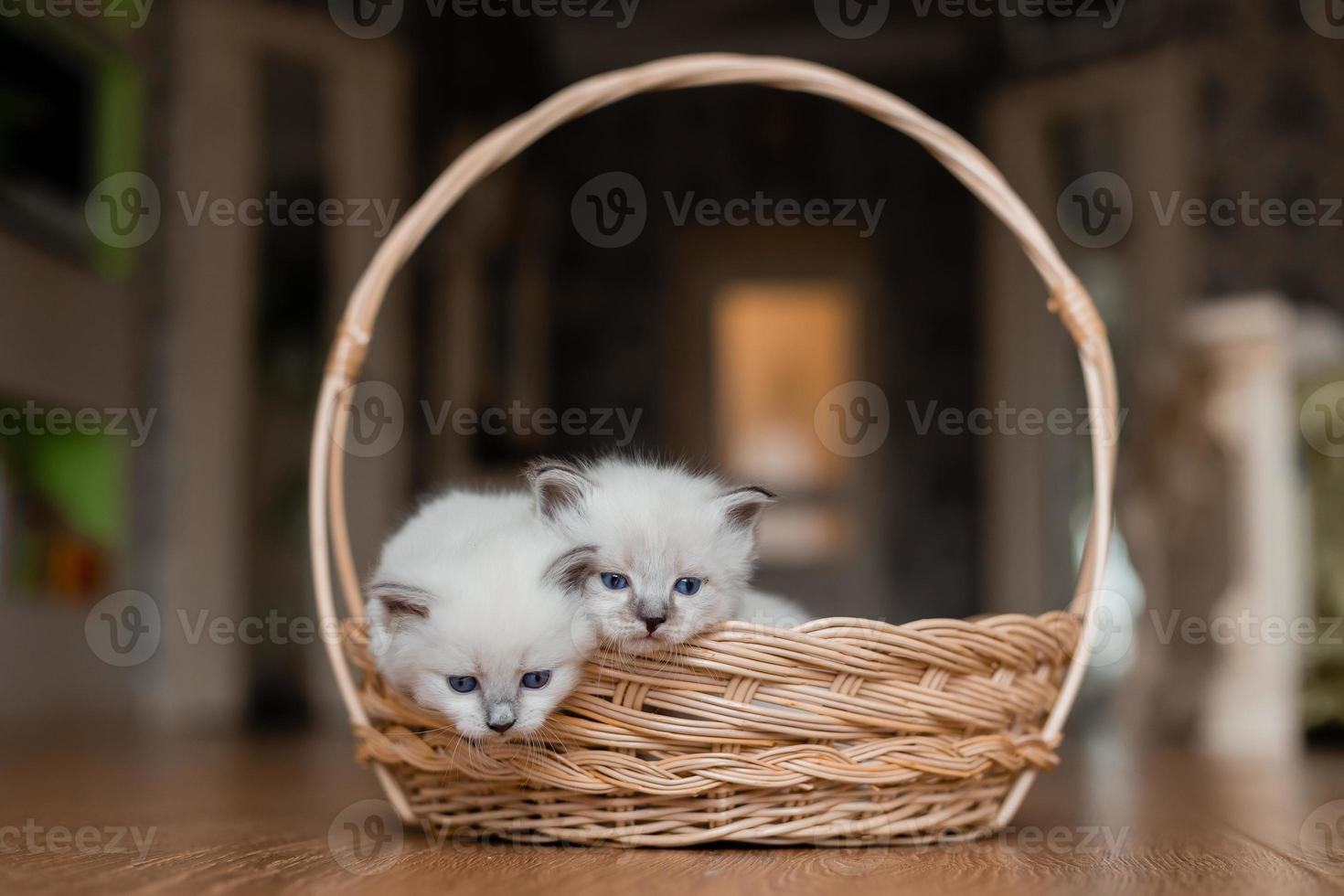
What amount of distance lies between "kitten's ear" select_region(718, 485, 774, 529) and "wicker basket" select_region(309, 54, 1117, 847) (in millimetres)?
166

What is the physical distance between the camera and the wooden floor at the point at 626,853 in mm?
1065

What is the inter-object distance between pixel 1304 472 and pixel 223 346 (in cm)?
372

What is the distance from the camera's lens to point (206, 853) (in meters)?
1.27

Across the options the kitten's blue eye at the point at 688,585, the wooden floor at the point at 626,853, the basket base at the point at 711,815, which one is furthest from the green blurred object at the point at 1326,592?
the kitten's blue eye at the point at 688,585

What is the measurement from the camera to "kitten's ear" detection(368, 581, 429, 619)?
3.68 ft

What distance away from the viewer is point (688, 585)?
1232 millimetres

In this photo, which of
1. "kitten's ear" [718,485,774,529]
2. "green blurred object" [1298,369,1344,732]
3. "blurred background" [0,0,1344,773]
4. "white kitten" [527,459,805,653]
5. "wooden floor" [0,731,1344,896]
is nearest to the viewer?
"wooden floor" [0,731,1344,896]

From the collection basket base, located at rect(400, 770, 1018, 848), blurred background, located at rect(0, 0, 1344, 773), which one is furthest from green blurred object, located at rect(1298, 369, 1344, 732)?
basket base, located at rect(400, 770, 1018, 848)

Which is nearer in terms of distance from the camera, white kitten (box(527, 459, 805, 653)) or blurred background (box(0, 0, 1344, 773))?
white kitten (box(527, 459, 805, 653))

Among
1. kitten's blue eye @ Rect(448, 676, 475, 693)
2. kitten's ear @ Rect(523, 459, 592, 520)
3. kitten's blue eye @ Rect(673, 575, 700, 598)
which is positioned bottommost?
kitten's blue eye @ Rect(448, 676, 475, 693)

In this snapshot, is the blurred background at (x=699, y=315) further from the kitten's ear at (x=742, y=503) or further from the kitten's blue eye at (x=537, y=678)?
the kitten's blue eye at (x=537, y=678)

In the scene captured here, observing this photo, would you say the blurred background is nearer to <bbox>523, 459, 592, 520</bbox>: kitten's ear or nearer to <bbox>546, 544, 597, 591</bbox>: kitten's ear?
<bbox>523, 459, 592, 520</bbox>: kitten's ear

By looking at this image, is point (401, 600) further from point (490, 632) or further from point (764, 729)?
point (764, 729)

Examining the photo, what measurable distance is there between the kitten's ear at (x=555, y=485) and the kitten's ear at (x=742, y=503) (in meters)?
0.15
